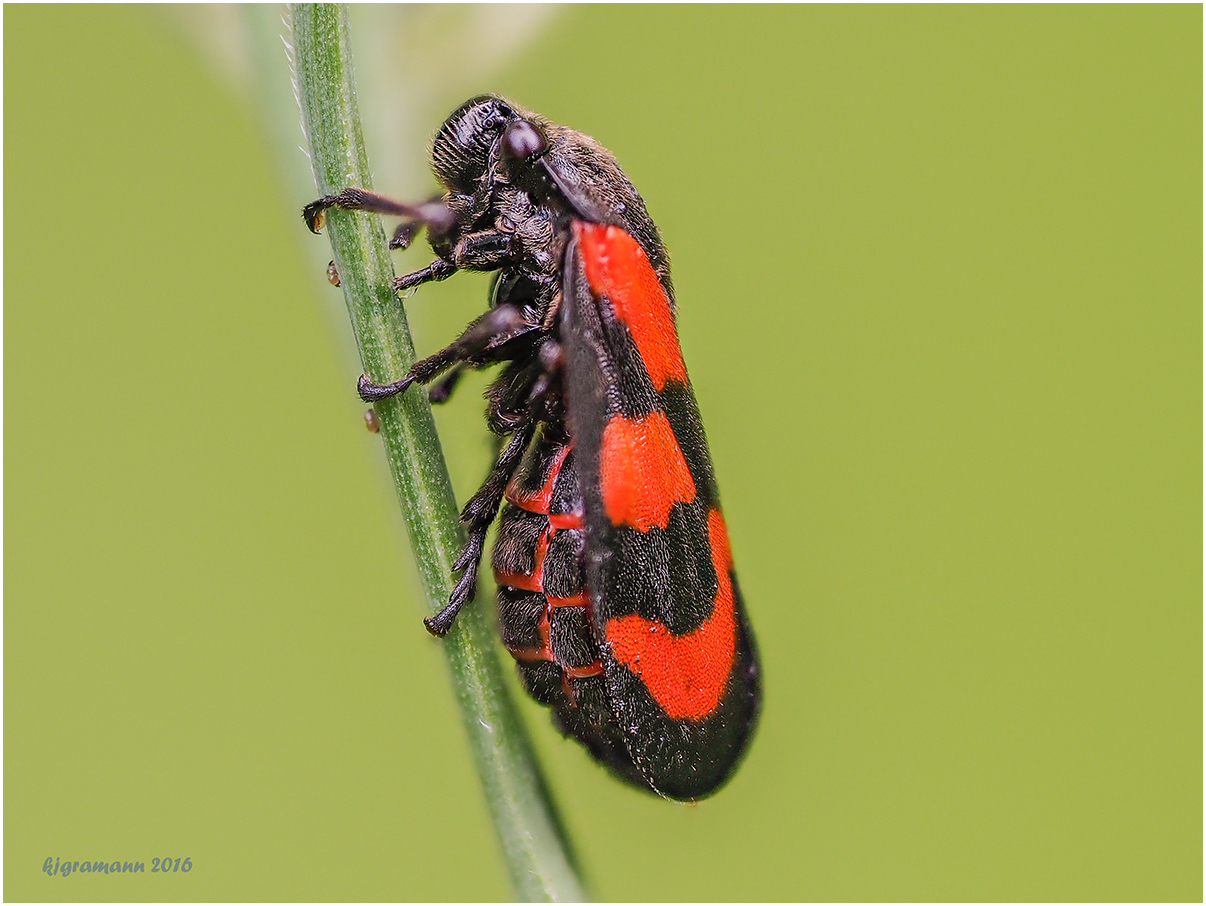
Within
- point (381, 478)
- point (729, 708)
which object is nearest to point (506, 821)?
point (729, 708)

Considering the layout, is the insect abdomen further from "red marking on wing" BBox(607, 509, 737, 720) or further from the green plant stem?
the green plant stem

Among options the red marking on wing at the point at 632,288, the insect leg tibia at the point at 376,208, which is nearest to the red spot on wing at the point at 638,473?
the red marking on wing at the point at 632,288

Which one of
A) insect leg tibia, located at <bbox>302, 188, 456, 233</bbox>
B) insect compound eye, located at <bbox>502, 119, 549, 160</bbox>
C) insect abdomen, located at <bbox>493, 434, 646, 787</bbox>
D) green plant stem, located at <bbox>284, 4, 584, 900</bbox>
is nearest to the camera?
green plant stem, located at <bbox>284, 4, 584, 900</bbox>

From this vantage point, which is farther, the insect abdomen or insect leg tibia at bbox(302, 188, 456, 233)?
the insect abdomen

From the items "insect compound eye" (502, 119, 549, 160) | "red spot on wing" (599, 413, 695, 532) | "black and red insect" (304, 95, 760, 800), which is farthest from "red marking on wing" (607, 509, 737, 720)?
"insect compound eye" (502, 119, 549, 160)

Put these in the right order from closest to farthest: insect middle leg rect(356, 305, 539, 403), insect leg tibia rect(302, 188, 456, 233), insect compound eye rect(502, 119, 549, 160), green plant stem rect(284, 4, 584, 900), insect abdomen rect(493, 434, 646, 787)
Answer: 1. green plant stem rect(284, 4, 584, 900)
2. insect leg tibia rect(302, 188, 456, 233)
3. insect middle leg rect(356, 305, 539, 403)
4. insect abdomen rect(493, 434, 646, 787)
5. insect compound eye rect(502, 119, 549, 160)

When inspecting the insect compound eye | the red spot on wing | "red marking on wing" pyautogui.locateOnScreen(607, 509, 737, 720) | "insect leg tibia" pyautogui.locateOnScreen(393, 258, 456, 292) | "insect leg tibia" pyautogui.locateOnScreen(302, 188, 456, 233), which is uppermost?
the insect compound eye

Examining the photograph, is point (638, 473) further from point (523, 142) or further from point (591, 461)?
point (523, 142)

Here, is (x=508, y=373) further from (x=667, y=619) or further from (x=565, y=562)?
(x=667, y=619)
